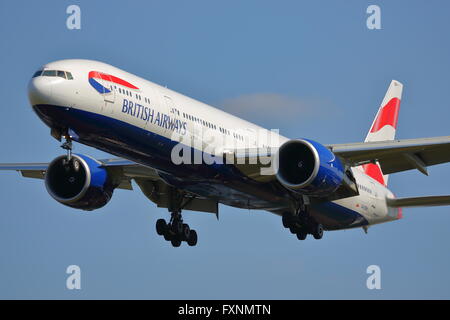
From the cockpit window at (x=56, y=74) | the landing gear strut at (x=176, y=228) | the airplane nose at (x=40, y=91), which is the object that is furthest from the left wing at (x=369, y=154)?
the airplane nose at (x=40, y=91)

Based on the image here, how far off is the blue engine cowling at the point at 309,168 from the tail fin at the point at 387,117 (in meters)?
11.7

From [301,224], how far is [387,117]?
13.3m

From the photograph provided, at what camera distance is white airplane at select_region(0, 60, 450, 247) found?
31.0 meters

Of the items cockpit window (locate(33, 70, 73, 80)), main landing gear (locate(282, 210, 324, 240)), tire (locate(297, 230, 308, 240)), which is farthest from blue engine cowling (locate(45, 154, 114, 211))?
tire (locate(297, 230, 308, 240))

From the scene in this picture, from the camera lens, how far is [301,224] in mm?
38062

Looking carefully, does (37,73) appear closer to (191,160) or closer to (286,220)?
(191,160)

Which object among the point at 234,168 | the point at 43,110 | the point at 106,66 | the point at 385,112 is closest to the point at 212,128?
the point at 234,168

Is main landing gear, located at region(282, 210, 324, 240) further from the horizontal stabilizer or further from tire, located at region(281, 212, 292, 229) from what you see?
the horizontal stabilizer

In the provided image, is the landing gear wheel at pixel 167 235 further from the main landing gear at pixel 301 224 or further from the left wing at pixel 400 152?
the left wing at pixel 400 152

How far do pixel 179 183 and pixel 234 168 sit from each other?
225 centimetres

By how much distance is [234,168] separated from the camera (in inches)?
1364

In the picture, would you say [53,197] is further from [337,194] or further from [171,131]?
[337,194]

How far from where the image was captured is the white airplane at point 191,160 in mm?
31000

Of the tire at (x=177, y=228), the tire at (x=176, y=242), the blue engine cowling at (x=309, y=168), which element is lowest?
the tire at (x=176, y=242)
